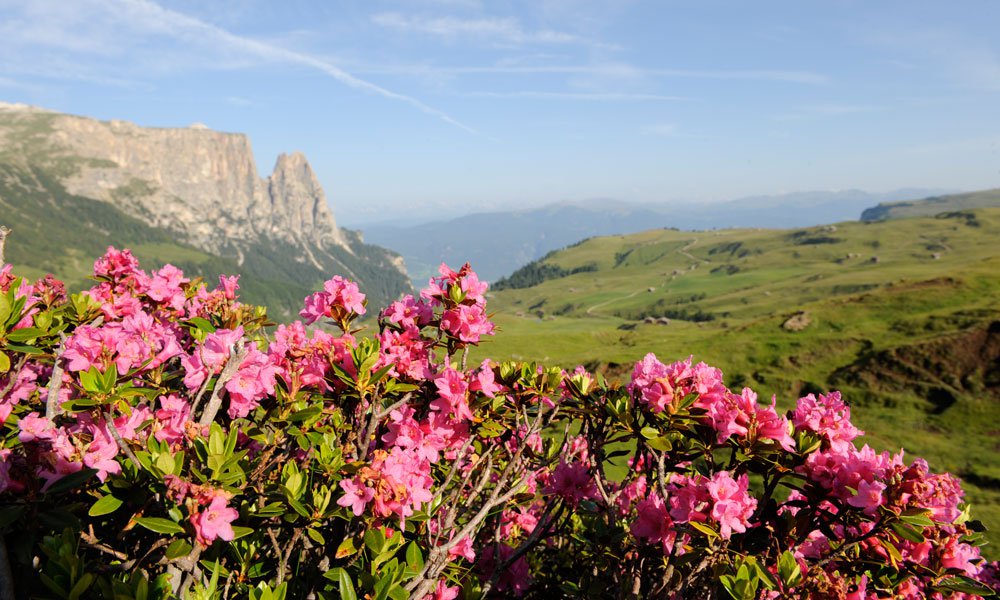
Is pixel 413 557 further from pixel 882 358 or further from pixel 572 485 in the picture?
pixel 882 358

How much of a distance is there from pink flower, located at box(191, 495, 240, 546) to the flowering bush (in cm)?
1

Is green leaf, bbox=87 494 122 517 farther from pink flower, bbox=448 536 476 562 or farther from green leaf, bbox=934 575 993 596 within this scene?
green leaf, bbox=934 575 993 596

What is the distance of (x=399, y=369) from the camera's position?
3.92 m

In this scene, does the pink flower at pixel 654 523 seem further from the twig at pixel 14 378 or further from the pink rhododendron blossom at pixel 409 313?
the twig at pixel 14 378

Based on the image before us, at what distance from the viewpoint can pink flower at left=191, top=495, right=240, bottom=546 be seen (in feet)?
8.57

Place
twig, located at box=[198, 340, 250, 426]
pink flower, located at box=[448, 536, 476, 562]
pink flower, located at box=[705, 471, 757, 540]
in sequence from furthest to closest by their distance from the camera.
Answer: pink flower, located at box=[448, 536, 476, 562] < pink flower, located at box=[705, 471, 757, 540] < twig, located at box=[198, 340, 250, 426]

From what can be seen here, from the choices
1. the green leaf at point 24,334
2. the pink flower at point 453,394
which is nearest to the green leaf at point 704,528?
the pink flower at point 453,394

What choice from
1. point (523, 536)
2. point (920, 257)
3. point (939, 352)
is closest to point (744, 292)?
point (920, 257)

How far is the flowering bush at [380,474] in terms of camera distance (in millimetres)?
2814

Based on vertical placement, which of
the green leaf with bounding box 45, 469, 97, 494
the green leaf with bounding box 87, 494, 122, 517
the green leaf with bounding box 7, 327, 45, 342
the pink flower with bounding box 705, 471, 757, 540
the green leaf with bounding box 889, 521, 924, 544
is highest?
the green leaf with bounding box 7, 327, 45, 342

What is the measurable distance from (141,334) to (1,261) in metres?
1.44

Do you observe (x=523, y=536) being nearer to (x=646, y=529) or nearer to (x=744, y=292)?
(x=646, y=529)

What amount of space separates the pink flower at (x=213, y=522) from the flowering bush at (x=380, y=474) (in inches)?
0.5

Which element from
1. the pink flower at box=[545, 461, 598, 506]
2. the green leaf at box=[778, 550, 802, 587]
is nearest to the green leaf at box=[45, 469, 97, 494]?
the pink flower at box=[545, 461, 598, 506]
